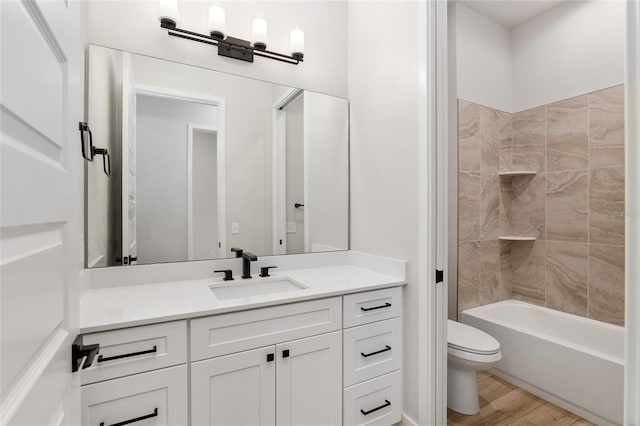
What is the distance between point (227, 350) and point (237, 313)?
144 millimetres

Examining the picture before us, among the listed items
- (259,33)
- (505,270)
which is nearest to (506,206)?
(505,270)

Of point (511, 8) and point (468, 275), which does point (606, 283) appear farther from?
point (511, 8)

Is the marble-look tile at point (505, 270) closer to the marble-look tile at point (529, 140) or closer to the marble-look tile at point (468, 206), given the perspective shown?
the marble-look tile at point (468, 206)

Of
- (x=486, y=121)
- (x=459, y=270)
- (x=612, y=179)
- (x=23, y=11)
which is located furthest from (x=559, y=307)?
(x=23, y=11)

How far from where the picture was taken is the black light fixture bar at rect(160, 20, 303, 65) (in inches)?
66.6

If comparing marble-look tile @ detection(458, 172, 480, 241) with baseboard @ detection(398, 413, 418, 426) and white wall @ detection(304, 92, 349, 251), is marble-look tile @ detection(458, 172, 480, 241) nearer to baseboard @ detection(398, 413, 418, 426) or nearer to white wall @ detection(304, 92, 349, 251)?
white wall @ detection(304, 92, 349, 251)

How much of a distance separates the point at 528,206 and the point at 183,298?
9.16 ft

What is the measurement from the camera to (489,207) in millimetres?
2662

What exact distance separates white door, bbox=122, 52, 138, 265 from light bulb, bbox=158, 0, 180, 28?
253 mm

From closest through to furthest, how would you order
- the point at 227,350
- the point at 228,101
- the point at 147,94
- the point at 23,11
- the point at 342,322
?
the point at 23,11 < the point at 227,350 < the point at 342,322 < the point at 147,94 < the point at 228,101

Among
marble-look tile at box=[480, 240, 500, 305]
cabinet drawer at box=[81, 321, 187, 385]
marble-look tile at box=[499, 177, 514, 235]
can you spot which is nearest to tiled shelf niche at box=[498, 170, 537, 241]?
marble-look tile at box=[499, 177, 514, 235]

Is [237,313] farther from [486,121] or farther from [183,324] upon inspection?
[486,121]

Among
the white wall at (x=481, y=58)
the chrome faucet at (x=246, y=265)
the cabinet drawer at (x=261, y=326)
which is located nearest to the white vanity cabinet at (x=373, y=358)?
the cabinet drawer at (x=261, y=326)

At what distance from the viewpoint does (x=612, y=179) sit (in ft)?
7.33
